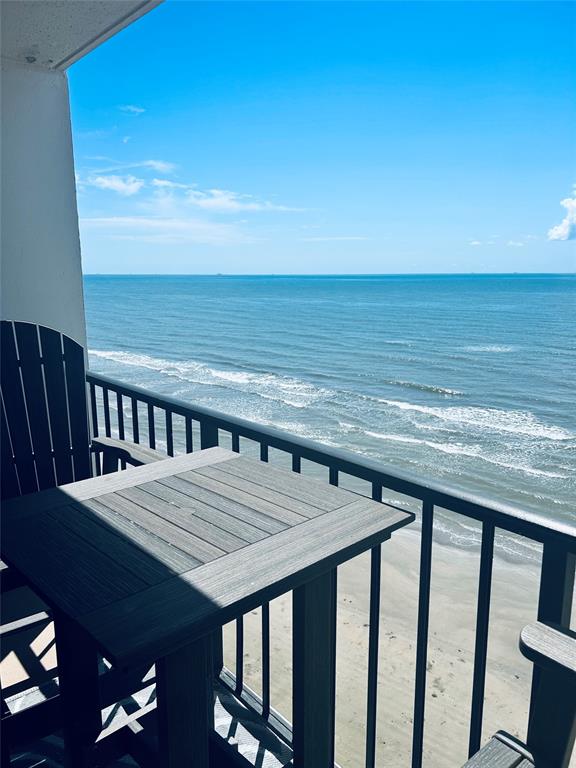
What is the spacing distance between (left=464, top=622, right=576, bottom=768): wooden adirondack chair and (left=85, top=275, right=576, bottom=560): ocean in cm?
23

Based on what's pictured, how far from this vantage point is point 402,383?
675 inches

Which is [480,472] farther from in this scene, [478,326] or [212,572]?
[478,326]

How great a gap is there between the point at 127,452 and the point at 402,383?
15.6 meters

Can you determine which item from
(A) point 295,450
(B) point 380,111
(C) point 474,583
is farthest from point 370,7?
(B) point 380,111

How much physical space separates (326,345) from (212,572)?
23989mm

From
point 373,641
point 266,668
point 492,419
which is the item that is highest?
point 373,641

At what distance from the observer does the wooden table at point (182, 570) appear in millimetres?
980

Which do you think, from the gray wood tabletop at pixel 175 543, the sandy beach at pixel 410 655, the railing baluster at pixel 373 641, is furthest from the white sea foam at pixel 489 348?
the gray wood tabletop at pixel 175 543

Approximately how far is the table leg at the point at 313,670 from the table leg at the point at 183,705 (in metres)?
0.27

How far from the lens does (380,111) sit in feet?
108

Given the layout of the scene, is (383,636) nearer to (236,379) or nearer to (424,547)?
(424,547)

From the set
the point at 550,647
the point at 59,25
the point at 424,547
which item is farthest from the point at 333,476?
the point at 59,25

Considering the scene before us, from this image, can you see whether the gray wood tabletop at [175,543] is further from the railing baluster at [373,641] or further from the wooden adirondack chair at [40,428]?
the wooden adirondack chair at [40,428]

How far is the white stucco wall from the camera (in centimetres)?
269
